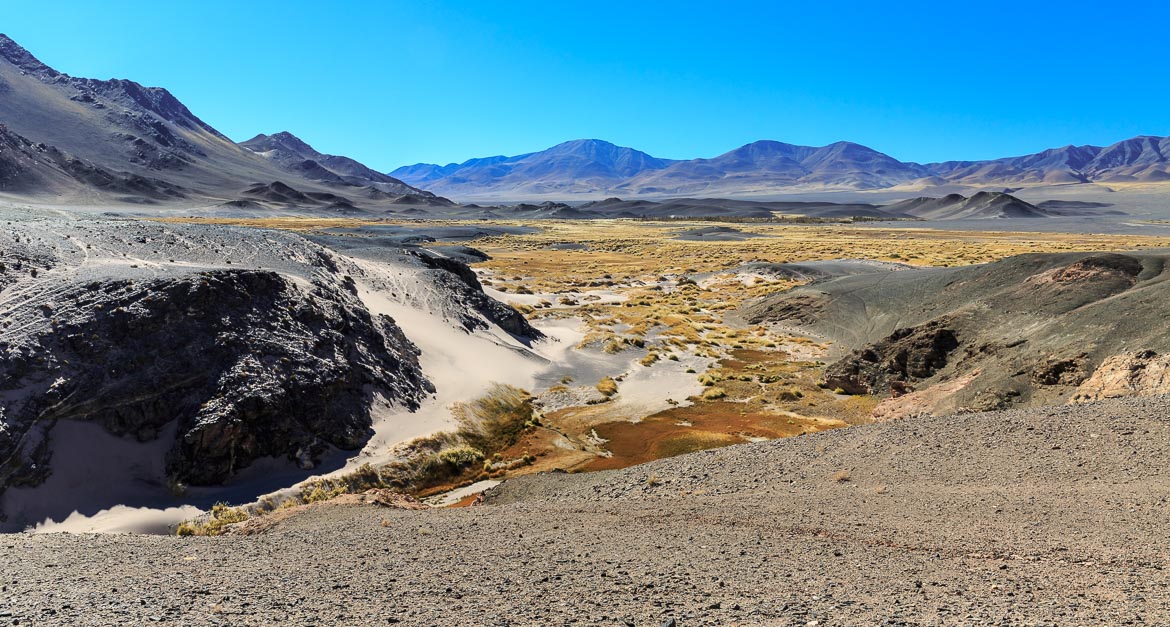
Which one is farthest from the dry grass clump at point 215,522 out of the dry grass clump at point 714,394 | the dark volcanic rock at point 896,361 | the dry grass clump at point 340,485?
the dark volcanic rock at point 896,361

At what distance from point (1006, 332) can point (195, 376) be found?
26.2 m

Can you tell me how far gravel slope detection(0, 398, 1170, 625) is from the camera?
21.0 ft

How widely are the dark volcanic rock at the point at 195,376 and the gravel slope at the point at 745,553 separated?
4.91 m

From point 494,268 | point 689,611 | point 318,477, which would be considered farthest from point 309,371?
point 494,268

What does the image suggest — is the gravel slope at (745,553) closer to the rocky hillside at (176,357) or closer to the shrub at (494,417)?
the rocky hillside at (176,357)

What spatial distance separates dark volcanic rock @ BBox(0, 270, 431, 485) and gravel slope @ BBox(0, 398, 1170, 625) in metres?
4.91

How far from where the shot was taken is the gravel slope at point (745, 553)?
639 centimetres

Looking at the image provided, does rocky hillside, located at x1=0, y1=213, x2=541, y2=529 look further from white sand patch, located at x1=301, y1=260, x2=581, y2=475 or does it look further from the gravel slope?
the gravel slope

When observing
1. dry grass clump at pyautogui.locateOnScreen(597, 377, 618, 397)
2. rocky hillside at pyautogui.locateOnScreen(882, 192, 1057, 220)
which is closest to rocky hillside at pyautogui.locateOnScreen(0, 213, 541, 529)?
dry grass clump at pyautogui.locateOnScreen(597, 377, 618, 397)

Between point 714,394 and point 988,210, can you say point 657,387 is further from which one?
point 988,210

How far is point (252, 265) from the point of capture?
21609 mm

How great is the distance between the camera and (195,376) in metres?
15.6

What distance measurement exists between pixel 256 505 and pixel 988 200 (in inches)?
8775

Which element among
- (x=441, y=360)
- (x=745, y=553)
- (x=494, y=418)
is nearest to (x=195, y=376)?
(x=494, y=418)
